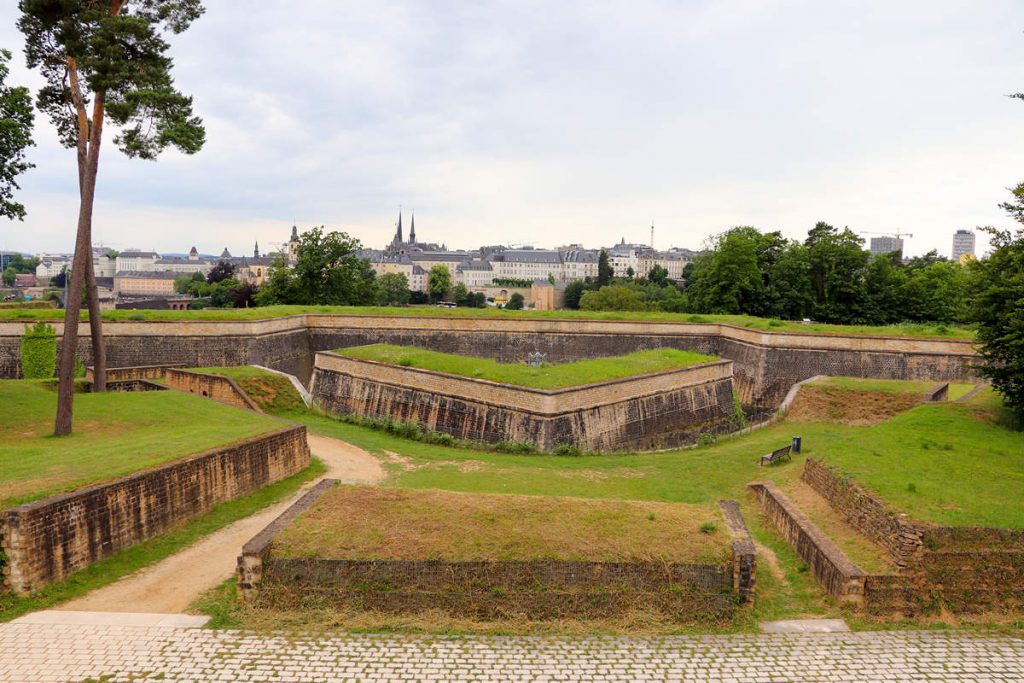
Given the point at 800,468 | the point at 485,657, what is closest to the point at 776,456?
the point at 800,468

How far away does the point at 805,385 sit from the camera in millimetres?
25938

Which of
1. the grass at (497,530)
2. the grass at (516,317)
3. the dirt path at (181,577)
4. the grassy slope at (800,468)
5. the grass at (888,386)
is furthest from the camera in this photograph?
the grass at (516,317)

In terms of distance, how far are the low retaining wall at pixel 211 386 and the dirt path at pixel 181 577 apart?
9.81 m

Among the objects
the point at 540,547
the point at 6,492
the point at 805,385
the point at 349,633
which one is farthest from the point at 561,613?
the point at 805,385

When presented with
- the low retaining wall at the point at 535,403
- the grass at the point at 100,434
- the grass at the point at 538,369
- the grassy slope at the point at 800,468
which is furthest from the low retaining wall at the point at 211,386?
the grass at the point at 538,369

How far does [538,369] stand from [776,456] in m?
7.86

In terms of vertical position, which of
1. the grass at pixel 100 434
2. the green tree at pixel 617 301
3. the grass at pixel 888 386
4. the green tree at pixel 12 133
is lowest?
the grass at pixel 100 434

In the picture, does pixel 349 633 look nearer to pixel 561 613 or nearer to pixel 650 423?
pixel 561 613

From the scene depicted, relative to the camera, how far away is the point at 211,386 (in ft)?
77.2

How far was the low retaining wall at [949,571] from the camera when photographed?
31.4 feet

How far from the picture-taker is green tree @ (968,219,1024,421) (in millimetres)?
15484

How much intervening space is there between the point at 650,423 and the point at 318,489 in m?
13.7

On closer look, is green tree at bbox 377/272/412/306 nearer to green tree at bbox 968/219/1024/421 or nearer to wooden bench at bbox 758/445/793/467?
wooden bench at bbox 758/445/793/467

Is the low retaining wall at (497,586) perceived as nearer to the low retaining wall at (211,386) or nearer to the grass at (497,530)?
the grass at (497,530)
